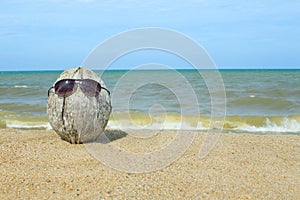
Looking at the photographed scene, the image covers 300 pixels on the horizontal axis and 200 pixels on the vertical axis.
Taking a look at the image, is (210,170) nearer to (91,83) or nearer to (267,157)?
(267,157)

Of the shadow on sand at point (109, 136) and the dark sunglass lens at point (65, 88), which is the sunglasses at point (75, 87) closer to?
the dark sunglass lens at point (65, 88)

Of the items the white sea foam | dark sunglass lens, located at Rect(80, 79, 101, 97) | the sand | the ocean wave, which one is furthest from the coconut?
the white sea foam

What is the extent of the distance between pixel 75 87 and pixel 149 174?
2.04m

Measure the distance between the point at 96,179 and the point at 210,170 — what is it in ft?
5.39

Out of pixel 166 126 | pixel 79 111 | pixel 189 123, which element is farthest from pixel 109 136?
pixel 189 123

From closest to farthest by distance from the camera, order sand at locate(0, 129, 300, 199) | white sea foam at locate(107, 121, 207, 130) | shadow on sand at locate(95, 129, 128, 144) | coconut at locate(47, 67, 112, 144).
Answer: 1. sand at locate(0, 129, 300, 199)
2. coconut at locate(47, 67, 112, 144)
3. shadow on sand at locate(95, 129, 128, 144)
4. white sea foam at locate(107, 121, 207, 130)

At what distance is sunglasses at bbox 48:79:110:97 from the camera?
5887 mm

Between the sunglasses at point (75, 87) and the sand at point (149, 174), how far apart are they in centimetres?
96

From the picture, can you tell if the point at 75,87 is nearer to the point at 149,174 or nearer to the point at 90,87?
the point at 90,87

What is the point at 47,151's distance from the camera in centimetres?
597

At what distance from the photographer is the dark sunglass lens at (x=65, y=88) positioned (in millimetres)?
5875

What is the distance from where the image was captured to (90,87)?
595cm

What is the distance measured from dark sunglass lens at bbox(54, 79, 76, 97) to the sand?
0.96 meters

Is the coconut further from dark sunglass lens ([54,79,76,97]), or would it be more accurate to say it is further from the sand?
the sand
